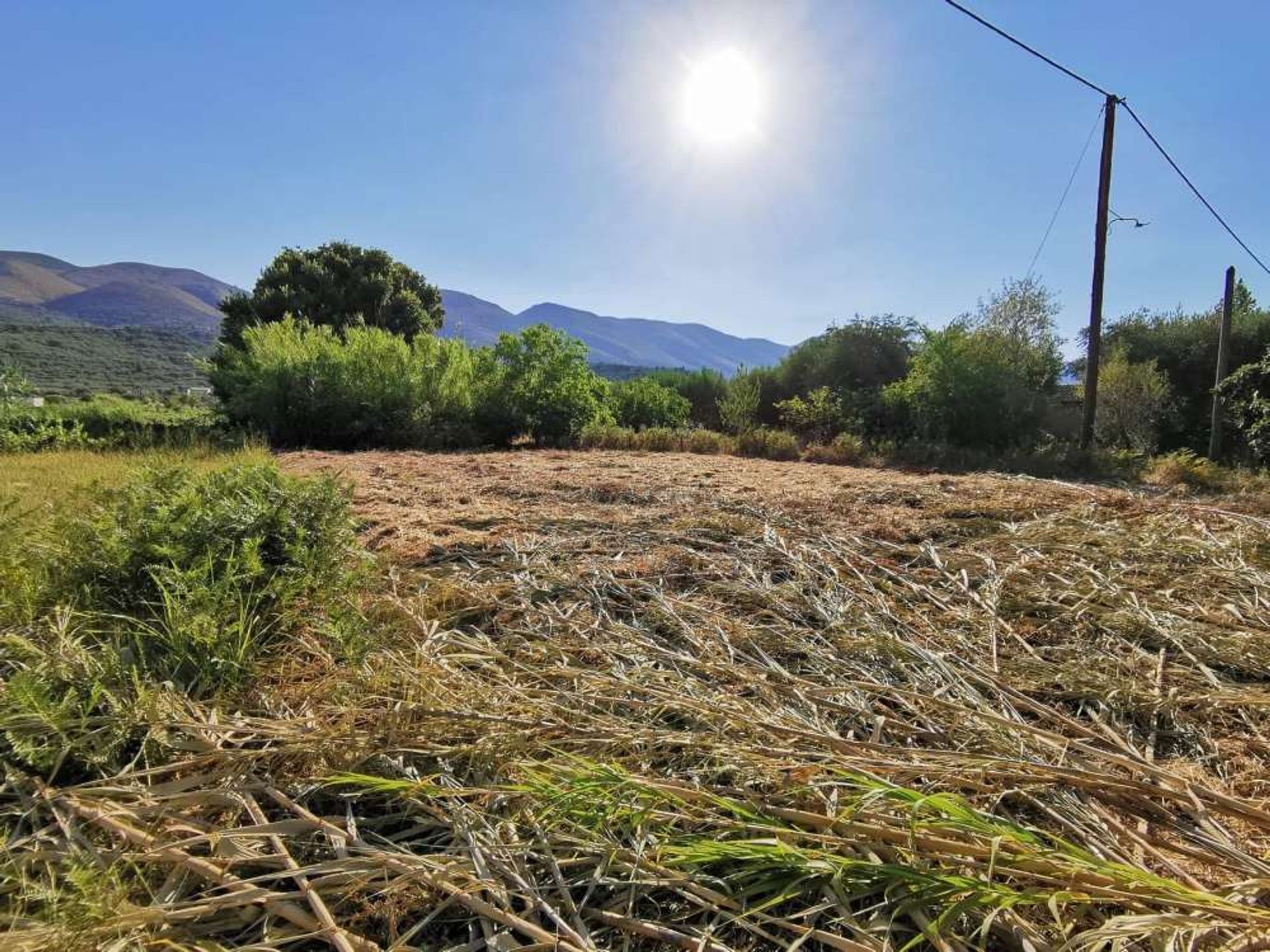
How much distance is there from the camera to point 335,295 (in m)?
20.5

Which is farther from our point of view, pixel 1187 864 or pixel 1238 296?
pixel 1238 296

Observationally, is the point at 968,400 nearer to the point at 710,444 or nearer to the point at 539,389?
the point at 710,444

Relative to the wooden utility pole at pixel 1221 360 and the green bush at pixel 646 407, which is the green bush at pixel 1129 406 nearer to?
the wooden utility pole at pixel 1221 360

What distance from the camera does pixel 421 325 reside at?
22391 mm

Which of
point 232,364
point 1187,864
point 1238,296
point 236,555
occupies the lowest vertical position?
point 1187,864

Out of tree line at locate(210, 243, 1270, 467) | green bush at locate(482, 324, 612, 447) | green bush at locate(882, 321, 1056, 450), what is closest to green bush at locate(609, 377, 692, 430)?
tree line at locate(210, 243, 1270, 467)

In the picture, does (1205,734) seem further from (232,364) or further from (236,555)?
(232,364)

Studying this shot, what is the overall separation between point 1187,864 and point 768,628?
107cm

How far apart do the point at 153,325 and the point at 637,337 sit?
127m

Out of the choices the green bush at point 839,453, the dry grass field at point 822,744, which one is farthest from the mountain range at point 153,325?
the dry grass field at point 822,744

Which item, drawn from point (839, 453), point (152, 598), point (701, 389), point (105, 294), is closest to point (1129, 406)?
point (839, 453)

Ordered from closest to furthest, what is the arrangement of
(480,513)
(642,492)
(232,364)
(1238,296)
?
(480,513)
(642,492)
(232,364)
(1238,296)

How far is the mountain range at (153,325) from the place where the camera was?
3186 centimetres

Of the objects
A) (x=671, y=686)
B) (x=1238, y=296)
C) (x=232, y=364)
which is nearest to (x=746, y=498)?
(x=671, y=686)
